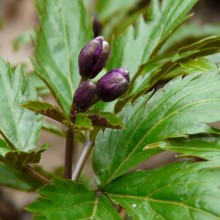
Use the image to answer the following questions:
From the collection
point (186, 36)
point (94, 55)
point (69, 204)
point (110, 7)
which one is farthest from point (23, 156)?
point (110, 7)

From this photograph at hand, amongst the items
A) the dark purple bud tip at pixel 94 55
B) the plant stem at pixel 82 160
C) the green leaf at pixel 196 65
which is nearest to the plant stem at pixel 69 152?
the plant stem at pixel 82 160

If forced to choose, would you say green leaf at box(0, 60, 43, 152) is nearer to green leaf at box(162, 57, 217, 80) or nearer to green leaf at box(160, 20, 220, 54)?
green leaf at box(162, 57, 217, 80)

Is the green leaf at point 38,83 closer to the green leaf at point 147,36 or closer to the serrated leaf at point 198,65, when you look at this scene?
the green leaf at point 147,36

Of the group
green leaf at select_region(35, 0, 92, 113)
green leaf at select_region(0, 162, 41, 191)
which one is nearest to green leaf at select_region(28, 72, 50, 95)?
green leaf at select_region(35, 0, 92, 113)

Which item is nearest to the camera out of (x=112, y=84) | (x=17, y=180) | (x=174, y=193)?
(x=174, y=193)

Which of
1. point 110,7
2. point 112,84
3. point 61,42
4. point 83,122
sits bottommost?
point 83,122

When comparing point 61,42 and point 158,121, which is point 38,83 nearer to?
point 61,42
